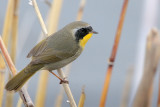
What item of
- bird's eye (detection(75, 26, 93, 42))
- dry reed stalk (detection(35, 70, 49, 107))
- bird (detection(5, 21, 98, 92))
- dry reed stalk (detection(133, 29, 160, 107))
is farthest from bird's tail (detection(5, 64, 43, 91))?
dry reed stalk (detection(133, 29, 160, 107))

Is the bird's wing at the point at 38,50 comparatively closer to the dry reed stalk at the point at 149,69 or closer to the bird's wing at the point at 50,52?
the bird's wing at the point at 50,52

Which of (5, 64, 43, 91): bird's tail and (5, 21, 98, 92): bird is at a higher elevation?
(5, 21, 98, 92): bird

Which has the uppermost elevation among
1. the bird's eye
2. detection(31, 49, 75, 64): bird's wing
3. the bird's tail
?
the bird's eye

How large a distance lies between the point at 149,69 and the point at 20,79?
0.66 m

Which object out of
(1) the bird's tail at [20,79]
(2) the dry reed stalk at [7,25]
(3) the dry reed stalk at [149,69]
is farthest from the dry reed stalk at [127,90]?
(2) the dry reed stalk at [7,25]

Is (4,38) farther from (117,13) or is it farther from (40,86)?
(117,13)

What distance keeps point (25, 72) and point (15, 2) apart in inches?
16.5

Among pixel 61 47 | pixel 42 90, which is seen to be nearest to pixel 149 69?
pixel 61 47

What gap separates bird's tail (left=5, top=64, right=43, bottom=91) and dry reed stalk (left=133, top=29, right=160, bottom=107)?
57cm

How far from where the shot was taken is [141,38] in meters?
2.05

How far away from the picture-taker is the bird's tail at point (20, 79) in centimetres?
170

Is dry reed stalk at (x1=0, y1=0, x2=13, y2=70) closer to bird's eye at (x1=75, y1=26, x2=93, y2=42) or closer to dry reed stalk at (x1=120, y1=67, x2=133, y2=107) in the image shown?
bird's eye at (x1=75, y1=26, x2=93, y2=42)

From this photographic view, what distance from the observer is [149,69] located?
1775mm

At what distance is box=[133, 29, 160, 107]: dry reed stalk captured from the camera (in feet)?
5.78
